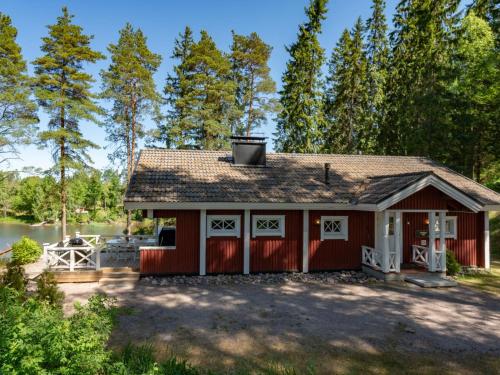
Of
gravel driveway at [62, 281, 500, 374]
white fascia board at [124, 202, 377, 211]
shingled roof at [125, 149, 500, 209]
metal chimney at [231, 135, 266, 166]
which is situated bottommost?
gravel driveway at [62, 281, 500, 374]

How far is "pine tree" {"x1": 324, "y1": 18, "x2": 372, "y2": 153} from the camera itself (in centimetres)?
2962

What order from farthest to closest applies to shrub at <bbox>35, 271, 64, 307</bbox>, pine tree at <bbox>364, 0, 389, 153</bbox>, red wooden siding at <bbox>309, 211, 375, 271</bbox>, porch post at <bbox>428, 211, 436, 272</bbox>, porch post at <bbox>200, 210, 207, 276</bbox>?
1. pine tree at <bbox>364, 0, 389, 153</bbox>
2. red wooden siding at <bbox>309, 211, 375, 271</bbox>
3. porch post at <bbox>428, 211, 436, 272</bbox>
4. porch post at <bbox>200, 210, 207, 276</bbox>
5. shrub at <bbox>35, 271, 64, 307</bbox>

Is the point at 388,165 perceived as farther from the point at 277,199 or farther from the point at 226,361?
the point at 226,361

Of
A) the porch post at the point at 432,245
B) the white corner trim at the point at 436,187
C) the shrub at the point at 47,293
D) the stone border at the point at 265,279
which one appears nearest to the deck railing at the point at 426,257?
the porch post at the point at 432,245

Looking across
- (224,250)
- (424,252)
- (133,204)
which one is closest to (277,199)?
Result: (224,250)

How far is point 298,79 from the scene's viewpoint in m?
27.4

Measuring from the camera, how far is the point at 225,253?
11711mm

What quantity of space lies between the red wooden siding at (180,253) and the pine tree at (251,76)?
18676 millimetres

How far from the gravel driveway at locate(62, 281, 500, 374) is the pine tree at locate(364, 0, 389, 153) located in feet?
69.6

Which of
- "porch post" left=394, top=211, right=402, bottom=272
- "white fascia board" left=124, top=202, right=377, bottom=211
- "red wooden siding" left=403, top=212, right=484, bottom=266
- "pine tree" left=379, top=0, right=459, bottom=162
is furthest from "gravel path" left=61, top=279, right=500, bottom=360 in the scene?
"pine tree" left=379, top=0, right=459, bottom=162

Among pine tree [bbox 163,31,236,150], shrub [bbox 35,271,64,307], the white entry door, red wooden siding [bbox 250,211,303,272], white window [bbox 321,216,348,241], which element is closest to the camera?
shrub [bbox 35,271,64,307]

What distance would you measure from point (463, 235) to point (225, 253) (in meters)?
9.73

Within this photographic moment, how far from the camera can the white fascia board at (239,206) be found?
10800 millimetres

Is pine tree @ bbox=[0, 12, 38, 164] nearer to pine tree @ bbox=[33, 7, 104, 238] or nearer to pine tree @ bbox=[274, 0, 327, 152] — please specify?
pine tree @ bbox=[33, 7, 104, 238]
